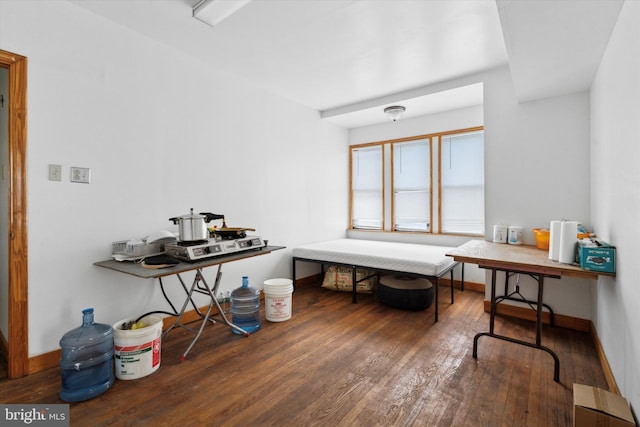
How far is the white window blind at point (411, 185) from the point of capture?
4.69 meters

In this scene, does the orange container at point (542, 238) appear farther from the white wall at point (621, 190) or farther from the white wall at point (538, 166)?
the white wall at point (621, 190)

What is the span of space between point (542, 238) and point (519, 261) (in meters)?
0.98

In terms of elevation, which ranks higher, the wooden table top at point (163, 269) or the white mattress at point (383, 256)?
the wooden table top at point (163, 269)

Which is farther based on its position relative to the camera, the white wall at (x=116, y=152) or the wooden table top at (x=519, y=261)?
the white wall at (x=116, y=152)

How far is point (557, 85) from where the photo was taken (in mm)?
2734

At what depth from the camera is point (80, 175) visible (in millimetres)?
2363

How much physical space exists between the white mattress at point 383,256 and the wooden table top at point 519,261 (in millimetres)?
589

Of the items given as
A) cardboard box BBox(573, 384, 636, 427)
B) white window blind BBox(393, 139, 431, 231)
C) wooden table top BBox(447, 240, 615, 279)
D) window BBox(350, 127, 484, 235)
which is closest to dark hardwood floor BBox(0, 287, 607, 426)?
cardboard box BBox(573, 384, 636, 427)

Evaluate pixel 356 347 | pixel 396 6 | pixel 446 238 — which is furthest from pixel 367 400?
pixel 446 238

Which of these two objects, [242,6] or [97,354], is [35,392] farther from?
[242,6]

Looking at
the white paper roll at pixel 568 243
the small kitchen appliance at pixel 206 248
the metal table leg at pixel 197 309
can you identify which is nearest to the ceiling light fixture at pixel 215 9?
the small kitchen appliance at pixel 206 248

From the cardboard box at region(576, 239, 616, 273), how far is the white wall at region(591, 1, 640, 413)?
38 mm

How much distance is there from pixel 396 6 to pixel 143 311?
338cm

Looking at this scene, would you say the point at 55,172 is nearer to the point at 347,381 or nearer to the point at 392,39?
the point at 347,381
